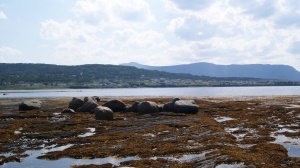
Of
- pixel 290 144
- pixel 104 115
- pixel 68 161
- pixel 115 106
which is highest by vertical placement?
pixel 115 106

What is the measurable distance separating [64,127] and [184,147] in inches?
635

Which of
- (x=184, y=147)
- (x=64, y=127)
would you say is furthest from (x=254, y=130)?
(x=64, y=127)

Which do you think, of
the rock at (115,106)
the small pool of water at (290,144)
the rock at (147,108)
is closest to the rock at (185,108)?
the rock at (147,108)

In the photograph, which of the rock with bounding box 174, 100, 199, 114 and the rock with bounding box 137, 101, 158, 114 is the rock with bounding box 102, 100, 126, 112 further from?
the rock with bounding box 174, 100, 199, 114

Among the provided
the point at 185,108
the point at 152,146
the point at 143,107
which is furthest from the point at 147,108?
the point at 152,146

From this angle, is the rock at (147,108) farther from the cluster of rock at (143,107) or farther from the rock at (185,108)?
the rock at (185,108)

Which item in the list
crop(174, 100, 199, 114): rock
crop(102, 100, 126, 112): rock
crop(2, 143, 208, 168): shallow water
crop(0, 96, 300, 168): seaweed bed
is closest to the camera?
crop(2, 143, 208, 168): shallow water

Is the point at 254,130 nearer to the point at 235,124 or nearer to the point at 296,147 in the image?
the point at 235,124

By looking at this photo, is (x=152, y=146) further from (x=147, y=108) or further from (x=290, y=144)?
(x=147, y=108)

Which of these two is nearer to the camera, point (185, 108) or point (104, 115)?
point (104, 115)

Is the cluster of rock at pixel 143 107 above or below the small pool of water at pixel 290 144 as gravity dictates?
above

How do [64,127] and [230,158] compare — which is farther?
[64,127]

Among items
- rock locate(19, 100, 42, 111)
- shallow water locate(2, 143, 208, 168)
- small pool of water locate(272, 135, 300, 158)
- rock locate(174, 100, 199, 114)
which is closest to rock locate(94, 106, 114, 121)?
rock locate(174, 100, 199, 114)

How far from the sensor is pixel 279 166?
1623cm
